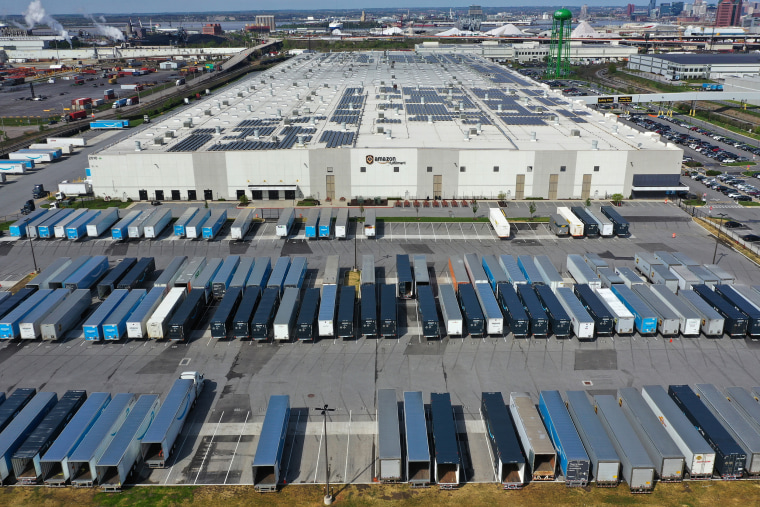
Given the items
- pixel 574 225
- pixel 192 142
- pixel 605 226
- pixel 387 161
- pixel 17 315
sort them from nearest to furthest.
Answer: pixel 17 315, pixel 605 226, pixel 574 225, pixel 387 161, pixel 192 142

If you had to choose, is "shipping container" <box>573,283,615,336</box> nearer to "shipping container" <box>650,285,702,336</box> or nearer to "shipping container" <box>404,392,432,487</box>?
"shipping container" <box>650,285,702,336</box>

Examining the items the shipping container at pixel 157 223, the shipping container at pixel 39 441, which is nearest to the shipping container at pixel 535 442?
the shipping container at pixel 39 441

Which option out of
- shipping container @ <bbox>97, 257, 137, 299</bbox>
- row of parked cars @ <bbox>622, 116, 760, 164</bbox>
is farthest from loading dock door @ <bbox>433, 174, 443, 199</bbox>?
row of parked cars @ <bbox>622, 116, 760, 164</bbox>

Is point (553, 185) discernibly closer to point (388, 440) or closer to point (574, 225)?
point (574, 225)

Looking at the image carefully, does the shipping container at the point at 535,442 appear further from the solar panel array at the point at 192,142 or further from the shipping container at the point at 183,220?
the solar panel array at the point at 192,142

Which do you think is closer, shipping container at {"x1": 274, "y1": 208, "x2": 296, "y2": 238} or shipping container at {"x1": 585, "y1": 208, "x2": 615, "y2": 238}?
shipping container at {"x1": 585, "y1": 208, "x2": 615, "y2": 238}

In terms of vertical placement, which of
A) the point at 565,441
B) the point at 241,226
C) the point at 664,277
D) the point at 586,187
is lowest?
the point at 565,441

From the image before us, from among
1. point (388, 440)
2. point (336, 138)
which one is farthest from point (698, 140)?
point (388, 440)
